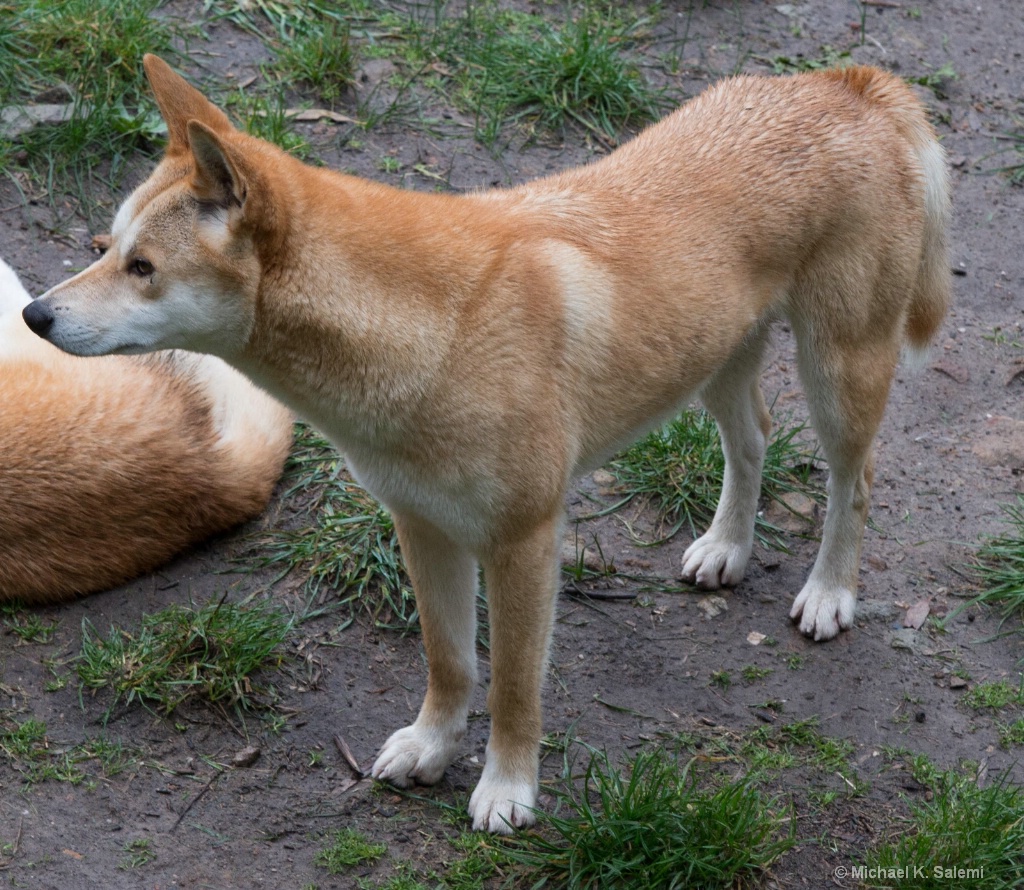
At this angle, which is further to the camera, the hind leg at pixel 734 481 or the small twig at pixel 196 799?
the hind leg at pixel 734 481

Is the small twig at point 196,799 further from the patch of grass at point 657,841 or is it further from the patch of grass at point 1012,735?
the patch of grass at point 1012,735

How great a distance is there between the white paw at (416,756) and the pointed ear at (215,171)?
187 cm

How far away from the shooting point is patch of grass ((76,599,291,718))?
4.07 m

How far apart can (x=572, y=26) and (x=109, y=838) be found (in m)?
5.27

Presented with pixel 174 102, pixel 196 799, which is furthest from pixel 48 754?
pixel 174 102

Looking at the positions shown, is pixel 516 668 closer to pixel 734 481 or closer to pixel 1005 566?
pixel 734 481

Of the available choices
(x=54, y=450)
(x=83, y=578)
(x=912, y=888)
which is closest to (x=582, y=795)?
(x=912, y=888)

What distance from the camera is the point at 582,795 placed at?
12.9ft

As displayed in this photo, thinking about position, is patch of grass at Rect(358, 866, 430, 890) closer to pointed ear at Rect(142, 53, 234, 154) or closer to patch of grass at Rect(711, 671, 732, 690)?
patch of grass at Rect(711, 671, 732, 690)

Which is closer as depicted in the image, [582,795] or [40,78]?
[582,795]

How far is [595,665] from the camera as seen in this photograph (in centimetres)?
455

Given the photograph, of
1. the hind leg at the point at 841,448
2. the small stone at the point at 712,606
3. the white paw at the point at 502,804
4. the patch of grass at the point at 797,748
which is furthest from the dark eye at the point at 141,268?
the small stone at the point at 712,606

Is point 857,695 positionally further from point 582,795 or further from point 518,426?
point 518,426

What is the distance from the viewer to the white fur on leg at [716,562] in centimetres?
487
